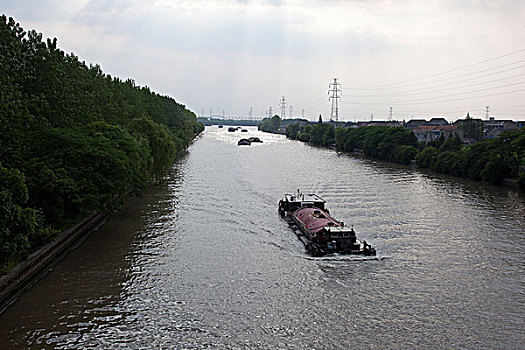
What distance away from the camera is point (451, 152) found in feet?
151

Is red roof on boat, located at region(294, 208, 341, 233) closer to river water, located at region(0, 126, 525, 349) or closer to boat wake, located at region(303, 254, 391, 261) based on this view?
river water, located at region(0, 126, 525, 349)

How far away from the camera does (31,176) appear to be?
15805 millimetres

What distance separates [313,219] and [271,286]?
634 centimetres

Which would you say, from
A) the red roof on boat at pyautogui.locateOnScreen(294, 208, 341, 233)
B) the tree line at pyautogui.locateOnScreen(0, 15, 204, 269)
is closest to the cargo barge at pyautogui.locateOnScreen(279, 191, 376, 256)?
the red roof on boat at pyautogui.locateOnScreen(294, 208, 341, 233)

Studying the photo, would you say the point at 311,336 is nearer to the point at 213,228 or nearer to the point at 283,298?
the point at 283,298

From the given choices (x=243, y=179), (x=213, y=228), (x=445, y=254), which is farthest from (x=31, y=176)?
(x=243, y=179)

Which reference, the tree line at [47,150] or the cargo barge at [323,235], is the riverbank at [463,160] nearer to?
the cargo barge at [323,235]

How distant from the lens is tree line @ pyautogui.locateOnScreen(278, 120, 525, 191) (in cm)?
3791

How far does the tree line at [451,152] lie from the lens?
3791cm

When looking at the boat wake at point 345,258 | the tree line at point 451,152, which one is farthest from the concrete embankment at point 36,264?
the tree line at point 451,152

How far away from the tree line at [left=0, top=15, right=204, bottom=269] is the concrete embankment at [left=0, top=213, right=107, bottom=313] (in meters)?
0.32

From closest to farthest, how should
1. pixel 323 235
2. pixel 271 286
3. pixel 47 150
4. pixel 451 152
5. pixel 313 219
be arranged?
pixel 271 286 → pixel 47 150 → pixel 323 235 → pixel 313 219 → pixel 451 152

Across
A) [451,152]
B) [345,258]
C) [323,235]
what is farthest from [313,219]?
[451,152]

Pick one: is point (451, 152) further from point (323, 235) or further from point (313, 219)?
point (323, 235)
